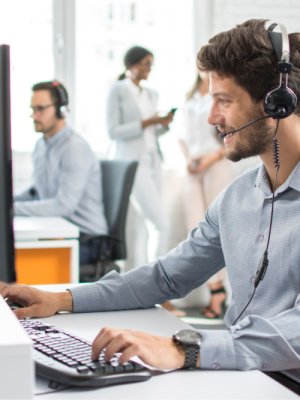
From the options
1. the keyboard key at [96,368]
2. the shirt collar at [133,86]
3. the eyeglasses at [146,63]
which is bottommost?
the keyboard key at [96,368]

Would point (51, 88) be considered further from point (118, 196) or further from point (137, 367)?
point (137, 367)

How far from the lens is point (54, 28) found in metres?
3.25

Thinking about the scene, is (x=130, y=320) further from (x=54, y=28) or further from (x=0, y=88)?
(x=54, y=28)

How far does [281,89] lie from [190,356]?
21.6 inches

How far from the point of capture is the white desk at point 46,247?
1.83m

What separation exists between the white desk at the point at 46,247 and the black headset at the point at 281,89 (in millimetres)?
1100

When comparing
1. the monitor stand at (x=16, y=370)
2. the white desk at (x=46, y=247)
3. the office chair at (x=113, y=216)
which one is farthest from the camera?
the office chair at (x=113, y=216)

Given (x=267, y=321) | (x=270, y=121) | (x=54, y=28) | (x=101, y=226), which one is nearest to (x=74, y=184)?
(x=101, y=226)

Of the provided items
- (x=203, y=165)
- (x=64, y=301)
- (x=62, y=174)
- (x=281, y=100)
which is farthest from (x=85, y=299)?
(x=203, y=165)

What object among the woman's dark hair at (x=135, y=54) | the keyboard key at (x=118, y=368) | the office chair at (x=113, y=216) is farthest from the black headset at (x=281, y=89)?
the woman's dark hair at (x=135, y=54)

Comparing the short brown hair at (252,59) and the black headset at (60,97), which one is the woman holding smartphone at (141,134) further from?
the short brown hair at (252,59)

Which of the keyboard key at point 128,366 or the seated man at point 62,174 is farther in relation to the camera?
the seated man at point 62,174

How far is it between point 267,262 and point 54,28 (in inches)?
109

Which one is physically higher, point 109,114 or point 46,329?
point 109,114
